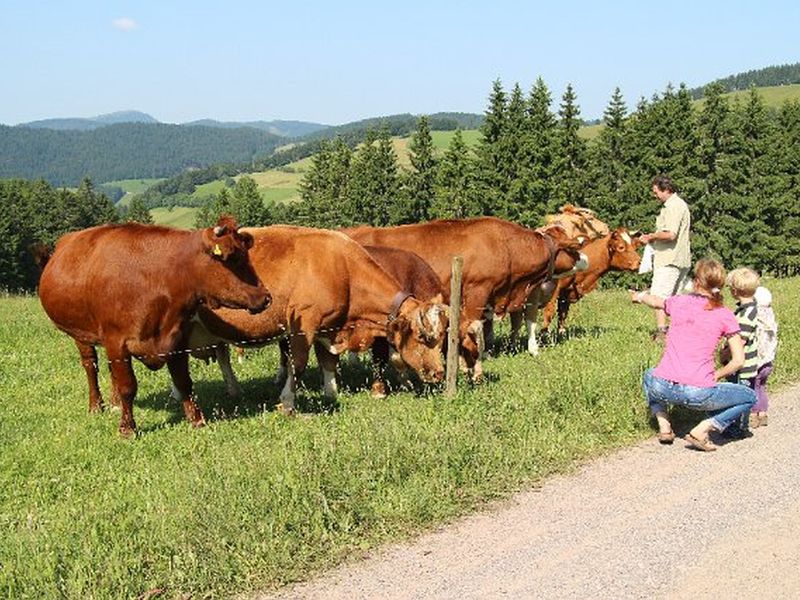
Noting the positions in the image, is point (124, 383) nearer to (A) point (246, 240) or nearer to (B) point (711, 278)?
(A) point (246, 240)

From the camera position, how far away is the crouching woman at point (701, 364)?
26.2ft

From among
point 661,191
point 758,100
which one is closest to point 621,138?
point 758,100

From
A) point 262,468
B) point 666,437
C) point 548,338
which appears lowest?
point 548,338

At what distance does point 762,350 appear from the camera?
8992 mm

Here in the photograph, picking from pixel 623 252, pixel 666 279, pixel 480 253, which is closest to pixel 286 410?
pixel 480 253

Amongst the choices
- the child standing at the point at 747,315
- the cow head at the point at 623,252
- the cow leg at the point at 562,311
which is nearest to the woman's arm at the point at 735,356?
the child standing at the point at 747,315

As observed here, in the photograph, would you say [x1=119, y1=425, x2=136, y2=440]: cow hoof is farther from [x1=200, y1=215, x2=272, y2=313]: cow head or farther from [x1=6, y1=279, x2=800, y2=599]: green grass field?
[x1=200, y1=215, x2=272, y2=313]: cow head

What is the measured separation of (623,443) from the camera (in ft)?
27.5

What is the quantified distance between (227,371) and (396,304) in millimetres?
2672

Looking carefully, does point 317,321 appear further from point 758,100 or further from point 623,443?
point 758,100

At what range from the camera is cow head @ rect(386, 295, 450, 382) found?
32.7 feet

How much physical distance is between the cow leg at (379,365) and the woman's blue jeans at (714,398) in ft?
12.6

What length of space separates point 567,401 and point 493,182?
56.5 metres

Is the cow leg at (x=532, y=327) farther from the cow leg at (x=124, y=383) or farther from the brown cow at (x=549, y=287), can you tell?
the cow leg at (x=124, y=383)
